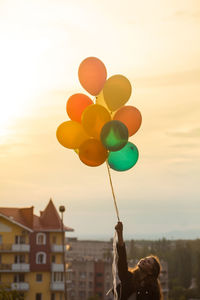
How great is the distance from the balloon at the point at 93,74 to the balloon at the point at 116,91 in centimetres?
10

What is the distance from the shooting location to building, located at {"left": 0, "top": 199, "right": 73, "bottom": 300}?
3784 cm

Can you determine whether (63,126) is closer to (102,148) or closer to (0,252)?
(102,148)

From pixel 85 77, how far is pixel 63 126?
1.93 feet

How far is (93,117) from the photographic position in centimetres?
549

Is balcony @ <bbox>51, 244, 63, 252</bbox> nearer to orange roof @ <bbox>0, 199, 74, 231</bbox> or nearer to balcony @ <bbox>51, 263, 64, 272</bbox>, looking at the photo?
balcony @ <bbox>51, 263, 64, 272</bbox>

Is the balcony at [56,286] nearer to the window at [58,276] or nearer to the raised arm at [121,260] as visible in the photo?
the window at [58,276]

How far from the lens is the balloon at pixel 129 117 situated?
5746mm

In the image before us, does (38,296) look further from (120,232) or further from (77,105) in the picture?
(120,232)

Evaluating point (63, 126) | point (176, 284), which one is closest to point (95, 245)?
point (176, 284)

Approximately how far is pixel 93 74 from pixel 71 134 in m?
0.70

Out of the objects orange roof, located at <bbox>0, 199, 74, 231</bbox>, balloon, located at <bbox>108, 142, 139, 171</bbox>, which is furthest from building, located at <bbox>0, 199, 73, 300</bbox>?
balloon, located at <bbox>108, 142, 139, 171</bbox>

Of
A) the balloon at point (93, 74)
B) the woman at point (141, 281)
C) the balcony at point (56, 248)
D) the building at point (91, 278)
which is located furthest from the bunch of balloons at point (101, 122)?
the building at point (91, 278)

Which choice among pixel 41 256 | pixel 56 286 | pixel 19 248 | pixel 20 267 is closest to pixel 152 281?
pixel 19 248

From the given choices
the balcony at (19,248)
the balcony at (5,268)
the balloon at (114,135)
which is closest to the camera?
the balloon at (114,135)
